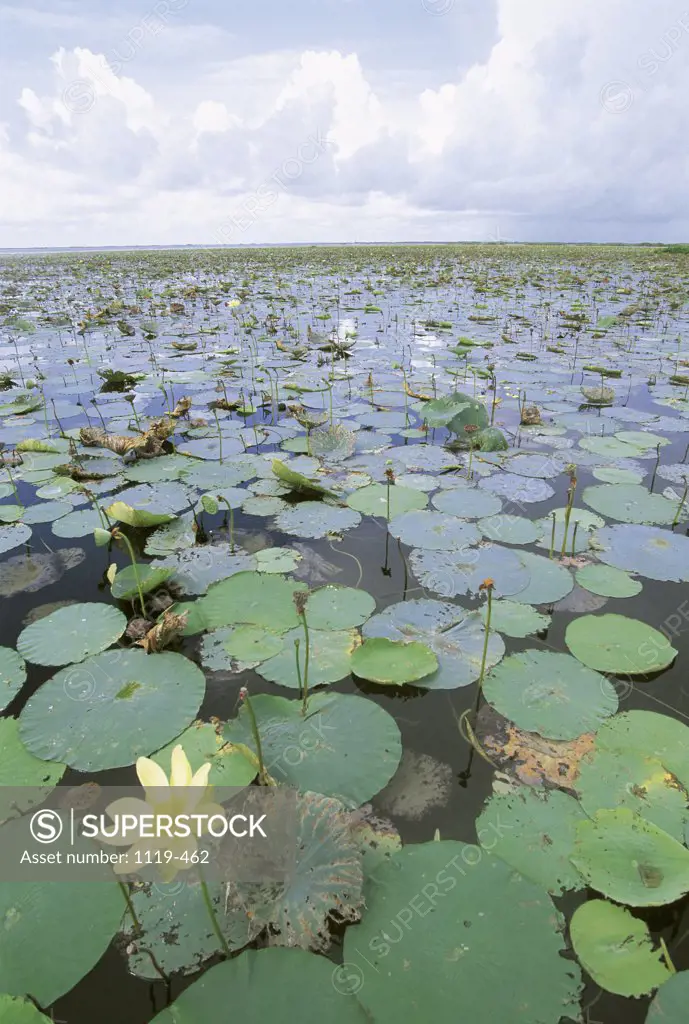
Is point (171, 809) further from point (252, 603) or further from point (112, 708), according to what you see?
point (252, 603)

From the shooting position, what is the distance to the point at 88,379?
698cm

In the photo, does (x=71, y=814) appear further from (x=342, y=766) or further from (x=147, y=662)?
(x=342, y=766)

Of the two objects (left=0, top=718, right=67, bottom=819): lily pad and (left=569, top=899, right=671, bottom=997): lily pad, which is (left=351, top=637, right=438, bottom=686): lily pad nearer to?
(left=569, top=899, right=671, bottom=997): lily pad

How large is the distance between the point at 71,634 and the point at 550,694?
6.98ft

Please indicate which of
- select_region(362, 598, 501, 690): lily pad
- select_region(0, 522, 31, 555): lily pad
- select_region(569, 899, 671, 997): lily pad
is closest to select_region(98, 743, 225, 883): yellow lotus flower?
select_region(569, 899, 671, 997): lily pad

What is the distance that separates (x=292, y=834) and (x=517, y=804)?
75 centimetres

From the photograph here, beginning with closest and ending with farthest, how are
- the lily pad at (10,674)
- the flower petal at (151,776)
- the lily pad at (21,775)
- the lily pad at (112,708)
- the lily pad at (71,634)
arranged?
1. the flower petal at (151,776)
2. the lily pad at (21,775)
3. the lily pad at (112,708)
4. the lily pad at (10,674)
5. the lily pad at (71,634)

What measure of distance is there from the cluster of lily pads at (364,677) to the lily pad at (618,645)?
0.01 m

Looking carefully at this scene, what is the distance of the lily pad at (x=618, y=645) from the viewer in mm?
2242

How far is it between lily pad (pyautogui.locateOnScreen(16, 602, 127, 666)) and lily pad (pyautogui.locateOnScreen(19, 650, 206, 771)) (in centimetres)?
10

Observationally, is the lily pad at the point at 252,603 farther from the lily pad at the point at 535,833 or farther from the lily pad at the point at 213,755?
the lily pad at the point at 535,833

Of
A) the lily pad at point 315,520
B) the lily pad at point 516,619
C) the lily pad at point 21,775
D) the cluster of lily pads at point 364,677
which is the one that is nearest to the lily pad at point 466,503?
the cluster of lily pads at point 364,677

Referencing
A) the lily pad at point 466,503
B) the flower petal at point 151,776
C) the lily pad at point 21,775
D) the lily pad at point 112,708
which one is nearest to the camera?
the flower petal at point 151,776

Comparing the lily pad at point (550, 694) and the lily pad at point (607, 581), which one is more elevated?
the lily pad at point (607, 581)
